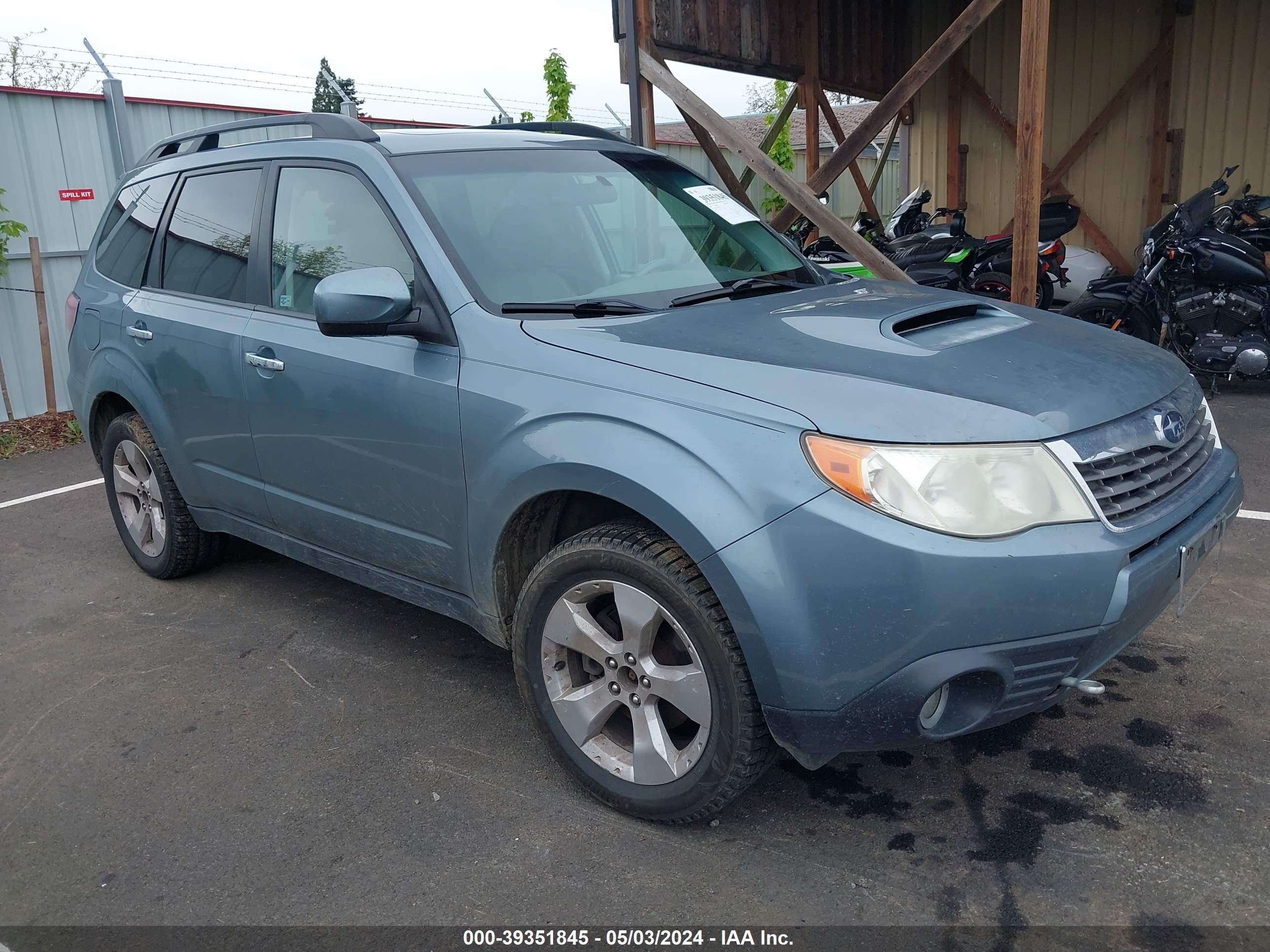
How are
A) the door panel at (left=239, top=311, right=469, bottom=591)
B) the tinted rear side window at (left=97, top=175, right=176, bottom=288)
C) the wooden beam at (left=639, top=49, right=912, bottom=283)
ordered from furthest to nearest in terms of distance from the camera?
the wooden beam at (left=639, top=49, right=912, bottom=283), the tinted rear side window at (left=97, top=175, right=176, bottom=288), the door panel at (left=239, top=311, right=469, bottom=591)

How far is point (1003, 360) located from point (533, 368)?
120 centimetres

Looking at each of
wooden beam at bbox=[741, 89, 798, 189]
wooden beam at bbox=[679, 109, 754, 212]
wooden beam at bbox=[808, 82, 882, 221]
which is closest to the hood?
wooden beam at bbox=[679, 109, 754, 212]

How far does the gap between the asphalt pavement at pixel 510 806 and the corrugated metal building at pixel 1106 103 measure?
25.6ft

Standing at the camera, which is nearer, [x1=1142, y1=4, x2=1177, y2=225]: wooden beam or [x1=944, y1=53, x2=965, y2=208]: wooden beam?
[x1=1142, y1=4, x2=1177, y2=225]: wooden beam

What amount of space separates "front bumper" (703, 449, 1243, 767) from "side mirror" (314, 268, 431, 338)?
1.21m

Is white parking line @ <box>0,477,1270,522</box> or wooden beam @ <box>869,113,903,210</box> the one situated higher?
wooden beam @ <box>869,113,903,210</box>

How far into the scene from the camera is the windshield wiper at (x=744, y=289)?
325 cm

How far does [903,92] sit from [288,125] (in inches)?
179

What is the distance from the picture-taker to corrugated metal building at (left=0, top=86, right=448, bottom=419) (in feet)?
27.7

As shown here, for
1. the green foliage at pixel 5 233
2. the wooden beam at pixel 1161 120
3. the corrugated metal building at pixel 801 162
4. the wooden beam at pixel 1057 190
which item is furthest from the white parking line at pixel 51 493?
the corrugated metal building at pixel 801 162

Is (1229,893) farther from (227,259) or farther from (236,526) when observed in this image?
(227,259)

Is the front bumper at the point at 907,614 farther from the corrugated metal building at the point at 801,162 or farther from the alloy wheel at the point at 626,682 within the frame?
the corrugated metal building at the point at 801,162

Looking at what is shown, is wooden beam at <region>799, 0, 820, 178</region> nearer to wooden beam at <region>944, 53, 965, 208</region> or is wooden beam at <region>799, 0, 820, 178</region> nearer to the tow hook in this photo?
wooden beam at <region>944, 53, 965, 208</region>

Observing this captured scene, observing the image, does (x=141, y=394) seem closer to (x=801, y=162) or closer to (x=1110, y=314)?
(x=1110, y=314)
